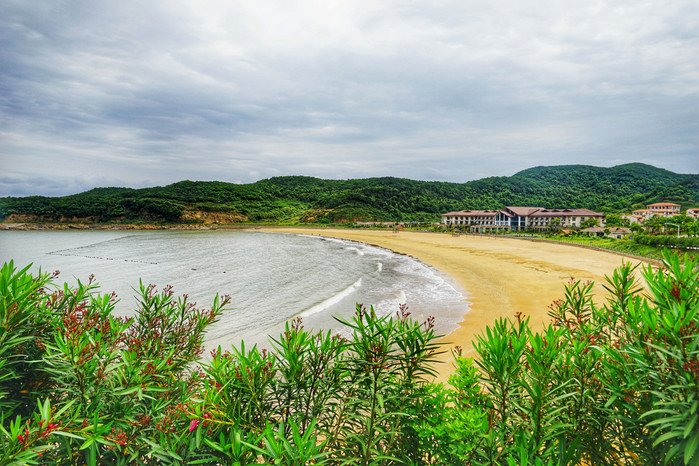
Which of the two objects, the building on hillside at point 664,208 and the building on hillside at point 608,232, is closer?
the building on hillside at point 608,232

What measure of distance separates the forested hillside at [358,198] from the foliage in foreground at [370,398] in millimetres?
112286

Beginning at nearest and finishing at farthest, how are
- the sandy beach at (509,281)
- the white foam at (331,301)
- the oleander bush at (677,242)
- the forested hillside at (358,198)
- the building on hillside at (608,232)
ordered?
1. the sandy beach at (509,281)
2. the white foam at (331,301)
3. the oleander bush at (677,242)
4. the building on hillside at (608,232)
5. the forested hillside at (358,198)

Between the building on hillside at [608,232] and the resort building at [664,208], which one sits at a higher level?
the resort building at [664,208]

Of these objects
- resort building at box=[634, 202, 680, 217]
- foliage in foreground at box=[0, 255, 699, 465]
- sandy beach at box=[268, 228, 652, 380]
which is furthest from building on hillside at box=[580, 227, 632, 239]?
foliage in foreground at box=[0, 255, 699, 465]

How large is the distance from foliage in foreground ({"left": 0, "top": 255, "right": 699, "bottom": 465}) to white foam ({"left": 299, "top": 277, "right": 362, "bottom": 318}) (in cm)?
1484

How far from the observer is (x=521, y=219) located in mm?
95000

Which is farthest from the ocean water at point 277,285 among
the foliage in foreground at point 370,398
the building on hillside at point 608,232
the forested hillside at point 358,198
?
the forested hillside at point 358,198

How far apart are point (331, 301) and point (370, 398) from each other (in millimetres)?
17893

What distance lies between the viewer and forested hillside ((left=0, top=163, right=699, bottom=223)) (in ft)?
350

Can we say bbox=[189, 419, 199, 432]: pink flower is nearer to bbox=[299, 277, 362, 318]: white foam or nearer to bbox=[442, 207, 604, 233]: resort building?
bbox=[299, 277, 362, 318]: white foam

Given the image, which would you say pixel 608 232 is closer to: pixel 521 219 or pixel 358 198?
pixel 521 219

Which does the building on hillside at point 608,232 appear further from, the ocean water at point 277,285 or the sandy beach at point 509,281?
the ocean water at point 277,285

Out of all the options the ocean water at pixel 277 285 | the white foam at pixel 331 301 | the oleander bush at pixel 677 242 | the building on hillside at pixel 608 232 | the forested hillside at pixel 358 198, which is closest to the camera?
the ocean water at pixel 277 285

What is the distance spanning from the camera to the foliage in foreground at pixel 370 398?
6.11ft
